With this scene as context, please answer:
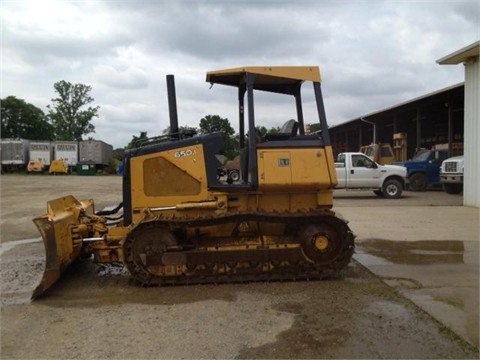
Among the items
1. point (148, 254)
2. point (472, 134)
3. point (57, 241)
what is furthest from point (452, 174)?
point (57, 241)

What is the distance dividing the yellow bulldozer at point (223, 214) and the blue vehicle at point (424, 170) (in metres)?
17.8

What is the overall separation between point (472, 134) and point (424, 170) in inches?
304

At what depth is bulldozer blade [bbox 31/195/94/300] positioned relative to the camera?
6000 millimetres

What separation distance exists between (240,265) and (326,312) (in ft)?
5.12

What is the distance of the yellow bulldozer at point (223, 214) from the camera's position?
6414 mm

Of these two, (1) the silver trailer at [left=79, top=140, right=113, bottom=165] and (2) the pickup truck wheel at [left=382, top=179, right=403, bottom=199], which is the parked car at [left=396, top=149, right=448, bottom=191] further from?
(1) the silver trailer at [left=79, top=140, right=113, bottom=165]

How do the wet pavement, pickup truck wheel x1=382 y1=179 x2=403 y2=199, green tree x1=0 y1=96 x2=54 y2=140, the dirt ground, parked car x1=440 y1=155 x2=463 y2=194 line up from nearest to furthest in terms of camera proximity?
the dirt ground < the wet pavement < pickup truck wheel x1=382 y1=179 x2=403 y2=199 < parked car x1=440 y1=155 x2=463 y2=194 < green tree x1=0 y1=96 x2=54 y2=140

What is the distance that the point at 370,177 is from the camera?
20031mm

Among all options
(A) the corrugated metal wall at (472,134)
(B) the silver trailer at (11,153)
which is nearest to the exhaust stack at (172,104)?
(A) the corrugated metal wall at (472,134)

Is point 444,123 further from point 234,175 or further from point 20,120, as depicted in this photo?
point 20,120

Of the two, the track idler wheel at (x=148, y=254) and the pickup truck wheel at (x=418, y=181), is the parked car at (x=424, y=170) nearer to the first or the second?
the pickup truck wheel at (x=418, y=181)

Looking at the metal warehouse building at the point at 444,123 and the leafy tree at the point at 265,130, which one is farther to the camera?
the metal warehouse building at the point at 444,123

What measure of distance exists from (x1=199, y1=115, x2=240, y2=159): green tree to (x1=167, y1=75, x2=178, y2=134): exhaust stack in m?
0.50

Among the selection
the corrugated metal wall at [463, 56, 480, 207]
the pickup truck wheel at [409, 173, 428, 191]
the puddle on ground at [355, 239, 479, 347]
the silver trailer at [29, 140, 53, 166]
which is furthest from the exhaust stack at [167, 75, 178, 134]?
the silver trailer at [29, 140, 53, 166]
